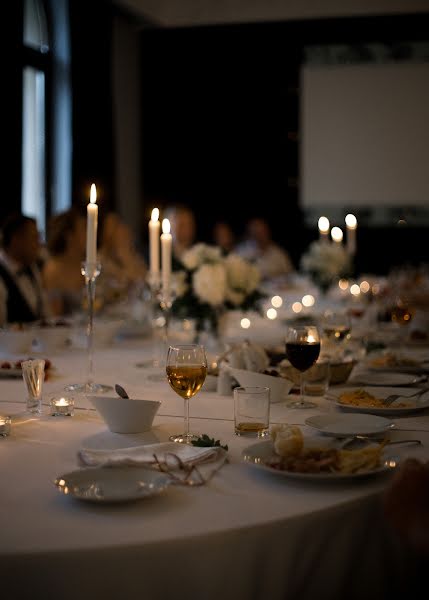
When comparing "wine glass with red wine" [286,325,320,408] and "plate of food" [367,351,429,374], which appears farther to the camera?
"plate of food" [367,351,429,374]

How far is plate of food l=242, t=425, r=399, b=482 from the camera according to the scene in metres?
1.35

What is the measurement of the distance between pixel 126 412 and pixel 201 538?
539 millimetres

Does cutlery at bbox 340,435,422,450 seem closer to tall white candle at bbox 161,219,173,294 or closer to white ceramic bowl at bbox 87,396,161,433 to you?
white ceramic bowl at bbox 87,396,161,433

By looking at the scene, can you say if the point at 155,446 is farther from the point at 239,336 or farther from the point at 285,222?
the point at 285,222

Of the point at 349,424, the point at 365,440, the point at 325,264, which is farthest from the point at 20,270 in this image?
the point at 365,440

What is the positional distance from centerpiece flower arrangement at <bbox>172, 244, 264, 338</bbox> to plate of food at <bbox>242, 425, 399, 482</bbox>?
1402mm

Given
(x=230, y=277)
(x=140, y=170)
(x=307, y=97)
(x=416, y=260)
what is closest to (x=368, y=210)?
(x=416, y=260)

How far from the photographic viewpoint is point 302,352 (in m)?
1.91

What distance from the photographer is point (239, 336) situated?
329 centimetres

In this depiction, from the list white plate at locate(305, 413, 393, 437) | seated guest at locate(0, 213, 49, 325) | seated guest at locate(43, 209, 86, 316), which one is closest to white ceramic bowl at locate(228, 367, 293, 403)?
white plate at locate(305, 413, 393, 437)

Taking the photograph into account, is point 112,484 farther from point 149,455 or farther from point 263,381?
point 263,381

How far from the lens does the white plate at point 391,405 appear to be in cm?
183

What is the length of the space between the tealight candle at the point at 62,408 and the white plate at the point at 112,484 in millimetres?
528

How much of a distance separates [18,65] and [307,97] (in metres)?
→ 3.68
